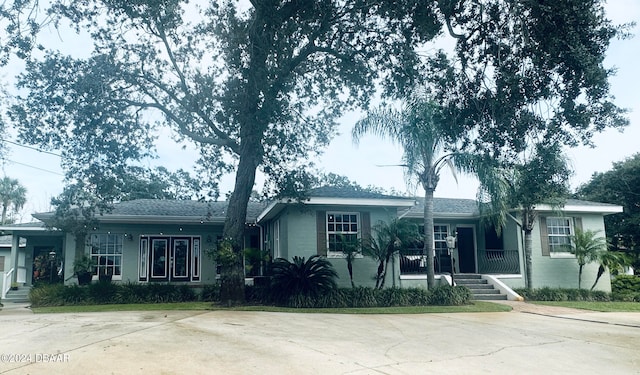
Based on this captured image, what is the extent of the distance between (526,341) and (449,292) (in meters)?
5.68

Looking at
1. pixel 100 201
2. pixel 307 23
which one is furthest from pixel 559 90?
pixel 100 201

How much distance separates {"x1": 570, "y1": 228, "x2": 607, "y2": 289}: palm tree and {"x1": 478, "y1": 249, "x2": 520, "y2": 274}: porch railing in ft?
6.53

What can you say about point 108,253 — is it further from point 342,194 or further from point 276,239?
point 342,194

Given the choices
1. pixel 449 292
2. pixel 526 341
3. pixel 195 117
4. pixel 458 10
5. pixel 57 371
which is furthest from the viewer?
pixel 195 117

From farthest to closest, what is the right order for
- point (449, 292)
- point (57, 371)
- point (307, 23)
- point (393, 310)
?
1. point (449, 292)
2. point (393, 310)
3. point (307, 23)
4. point (57, 371)

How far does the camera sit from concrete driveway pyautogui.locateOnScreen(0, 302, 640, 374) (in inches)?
238

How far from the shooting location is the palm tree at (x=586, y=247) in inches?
665

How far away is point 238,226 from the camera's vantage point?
14.0 m

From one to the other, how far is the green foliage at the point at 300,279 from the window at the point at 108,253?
7.14m

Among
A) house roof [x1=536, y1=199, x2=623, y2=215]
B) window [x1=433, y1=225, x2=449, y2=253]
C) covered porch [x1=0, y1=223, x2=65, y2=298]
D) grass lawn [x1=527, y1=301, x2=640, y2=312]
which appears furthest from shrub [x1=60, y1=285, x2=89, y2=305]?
house roof [x1=536, y1=199, x2=623, y2=215]

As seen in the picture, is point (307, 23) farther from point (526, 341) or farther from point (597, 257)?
point (597, 257)

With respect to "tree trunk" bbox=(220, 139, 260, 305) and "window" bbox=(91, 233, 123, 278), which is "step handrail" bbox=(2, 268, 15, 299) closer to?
"window" bbox=(91, 233, 123, 278)

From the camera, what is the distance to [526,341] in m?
8.30

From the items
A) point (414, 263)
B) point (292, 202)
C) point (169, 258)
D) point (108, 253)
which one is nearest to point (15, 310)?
point (108, 253)
